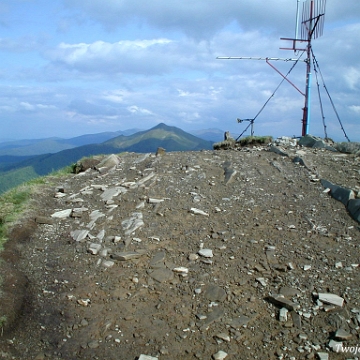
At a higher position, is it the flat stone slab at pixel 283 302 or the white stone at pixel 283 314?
the flat stone slab at pixel 283 302

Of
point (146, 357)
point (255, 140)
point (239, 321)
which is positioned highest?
point (255, 140)

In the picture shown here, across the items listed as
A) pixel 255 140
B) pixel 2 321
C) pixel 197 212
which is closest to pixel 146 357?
pixel 2 321

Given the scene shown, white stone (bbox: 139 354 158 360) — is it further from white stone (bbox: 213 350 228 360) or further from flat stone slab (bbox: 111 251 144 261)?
flat stone slab (bbox: 111 251 144 261)

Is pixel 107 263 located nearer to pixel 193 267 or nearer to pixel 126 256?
pixel 126 256

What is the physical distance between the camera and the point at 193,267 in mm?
5680

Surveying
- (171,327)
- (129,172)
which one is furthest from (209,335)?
(129,172)

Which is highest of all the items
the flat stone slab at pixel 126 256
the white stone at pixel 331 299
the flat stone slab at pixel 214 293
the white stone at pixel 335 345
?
the flat stone slab at pixel 126 256

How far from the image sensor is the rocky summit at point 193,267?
4.27m

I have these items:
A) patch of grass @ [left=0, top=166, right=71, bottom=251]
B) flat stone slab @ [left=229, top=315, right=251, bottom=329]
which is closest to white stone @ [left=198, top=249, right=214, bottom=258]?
flat stone slab @ [left=229, top=315, right=251, bottom=329]

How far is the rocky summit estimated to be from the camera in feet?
14.0

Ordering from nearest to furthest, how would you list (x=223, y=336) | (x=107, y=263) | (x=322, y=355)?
(x=322, y=355)
(x=223, y=336)
(x=107, y=263)

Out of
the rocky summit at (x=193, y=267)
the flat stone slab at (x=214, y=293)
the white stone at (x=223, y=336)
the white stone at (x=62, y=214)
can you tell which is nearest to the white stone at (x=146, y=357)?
the rocky summit at (x=193, y=267)

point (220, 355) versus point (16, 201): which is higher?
point (16, 201)

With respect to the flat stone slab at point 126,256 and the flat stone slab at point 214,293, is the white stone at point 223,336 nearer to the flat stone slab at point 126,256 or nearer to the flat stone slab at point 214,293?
the flat stone slab at point 214,293
